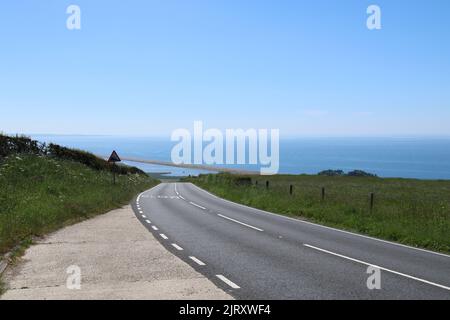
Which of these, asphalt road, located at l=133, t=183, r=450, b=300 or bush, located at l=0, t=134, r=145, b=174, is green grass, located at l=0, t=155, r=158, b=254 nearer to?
bush, located at l=0, t=134, r=145, b=174

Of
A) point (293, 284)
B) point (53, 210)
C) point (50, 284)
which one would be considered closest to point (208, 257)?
point (293, 284)

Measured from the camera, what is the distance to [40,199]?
64.4 feet

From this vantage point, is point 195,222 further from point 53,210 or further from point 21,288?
point 21,288

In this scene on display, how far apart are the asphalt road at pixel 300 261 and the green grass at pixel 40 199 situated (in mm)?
3879

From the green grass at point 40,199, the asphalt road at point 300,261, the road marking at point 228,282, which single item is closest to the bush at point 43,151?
the green grass at point 40,199

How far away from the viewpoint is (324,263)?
10.2 meters

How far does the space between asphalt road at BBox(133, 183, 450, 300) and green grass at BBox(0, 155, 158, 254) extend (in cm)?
388

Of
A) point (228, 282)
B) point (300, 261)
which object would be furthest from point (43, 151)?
point (228, 282)

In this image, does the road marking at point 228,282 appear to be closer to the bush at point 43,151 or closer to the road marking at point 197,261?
the road marking at point 197,261

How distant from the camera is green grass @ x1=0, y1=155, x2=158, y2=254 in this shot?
14.0 meters

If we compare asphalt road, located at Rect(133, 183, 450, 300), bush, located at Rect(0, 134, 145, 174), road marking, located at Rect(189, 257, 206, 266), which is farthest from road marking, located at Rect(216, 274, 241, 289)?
bush, located at Rect(0, 134, 145, 174)

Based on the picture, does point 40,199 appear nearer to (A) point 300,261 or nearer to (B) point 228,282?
(A) point 300,261

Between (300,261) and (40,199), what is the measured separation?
13.4m
